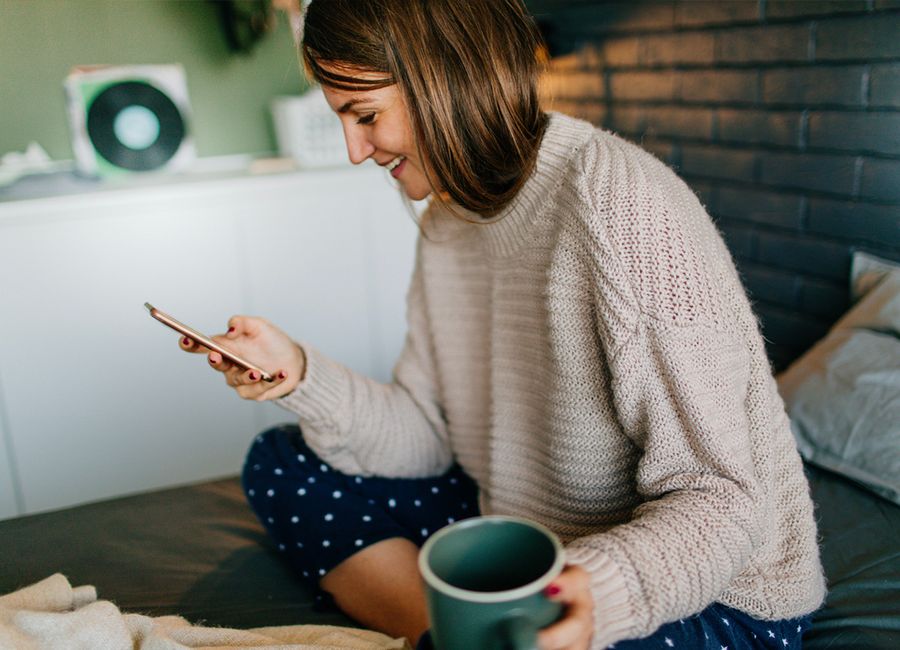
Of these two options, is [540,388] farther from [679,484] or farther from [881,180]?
[881,180]

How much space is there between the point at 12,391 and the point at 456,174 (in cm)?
141

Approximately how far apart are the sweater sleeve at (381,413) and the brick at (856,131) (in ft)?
2.59

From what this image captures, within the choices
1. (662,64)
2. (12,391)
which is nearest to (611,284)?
(662,64)

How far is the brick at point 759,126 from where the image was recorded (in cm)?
156

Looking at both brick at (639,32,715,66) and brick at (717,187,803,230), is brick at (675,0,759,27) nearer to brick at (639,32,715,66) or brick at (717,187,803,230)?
brick at (639,32,715,66)

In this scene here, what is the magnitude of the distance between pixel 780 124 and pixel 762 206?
16 centimetres

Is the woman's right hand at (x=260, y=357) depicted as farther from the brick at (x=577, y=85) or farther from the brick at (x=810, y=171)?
the brick at (x=577, y=85)

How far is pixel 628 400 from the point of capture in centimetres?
78

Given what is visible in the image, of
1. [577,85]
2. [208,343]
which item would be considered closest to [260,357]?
[208,343]

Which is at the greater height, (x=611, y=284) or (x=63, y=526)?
(x=611, y=284)

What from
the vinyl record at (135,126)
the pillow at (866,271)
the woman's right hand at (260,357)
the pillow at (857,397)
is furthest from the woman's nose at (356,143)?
the vinyl record at (135,126)

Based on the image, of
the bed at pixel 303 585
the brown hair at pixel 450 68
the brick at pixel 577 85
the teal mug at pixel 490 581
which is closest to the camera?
the teal mug at pixel 490 581

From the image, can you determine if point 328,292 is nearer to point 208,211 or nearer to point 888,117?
point 208,211

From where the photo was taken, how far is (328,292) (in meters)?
2.17
